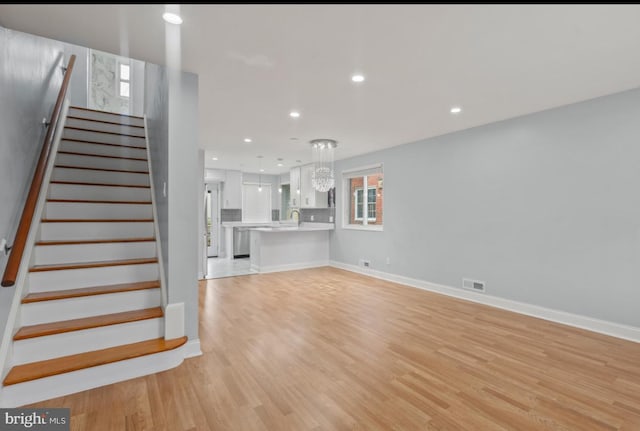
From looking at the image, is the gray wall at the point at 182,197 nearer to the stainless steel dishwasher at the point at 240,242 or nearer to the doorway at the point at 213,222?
the stainless steel dishwasher at the point at 240,242

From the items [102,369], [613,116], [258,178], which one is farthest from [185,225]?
[258,178]

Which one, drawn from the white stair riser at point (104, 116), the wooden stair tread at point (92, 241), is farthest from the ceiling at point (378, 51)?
the white stair riser at point (104, 116)

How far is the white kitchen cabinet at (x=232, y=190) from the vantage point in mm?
8469

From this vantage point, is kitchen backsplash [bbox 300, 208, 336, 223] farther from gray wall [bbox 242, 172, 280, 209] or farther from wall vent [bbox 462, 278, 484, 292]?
wall vent [bbox 462, 278, 484, 292]

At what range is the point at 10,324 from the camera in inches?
79.4

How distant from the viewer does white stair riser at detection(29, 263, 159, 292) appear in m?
2.45

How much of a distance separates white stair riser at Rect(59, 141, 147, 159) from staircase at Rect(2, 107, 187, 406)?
0.11ft

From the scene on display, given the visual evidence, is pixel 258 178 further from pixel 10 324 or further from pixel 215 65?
pixel 10 324

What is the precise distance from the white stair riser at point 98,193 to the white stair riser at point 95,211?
0.21 metres

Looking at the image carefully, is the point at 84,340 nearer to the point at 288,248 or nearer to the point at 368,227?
the point at 288,248

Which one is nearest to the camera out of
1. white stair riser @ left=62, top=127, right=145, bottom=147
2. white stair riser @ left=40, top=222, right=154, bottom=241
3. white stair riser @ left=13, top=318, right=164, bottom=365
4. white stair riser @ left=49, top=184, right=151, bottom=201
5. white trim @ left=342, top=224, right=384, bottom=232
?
white stair riser @ left=13, top=318, right=164, bottom=365

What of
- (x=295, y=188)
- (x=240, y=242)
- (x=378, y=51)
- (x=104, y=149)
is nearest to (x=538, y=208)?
(x=378, y=51)

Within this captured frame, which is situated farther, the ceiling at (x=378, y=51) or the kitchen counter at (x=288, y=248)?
the kitchen counter at (x=288, y=248)

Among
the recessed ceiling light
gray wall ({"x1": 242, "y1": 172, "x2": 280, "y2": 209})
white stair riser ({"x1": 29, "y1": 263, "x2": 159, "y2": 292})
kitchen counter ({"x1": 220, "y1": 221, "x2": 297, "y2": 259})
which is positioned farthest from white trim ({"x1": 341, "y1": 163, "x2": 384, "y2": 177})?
the recessed ceiling light
